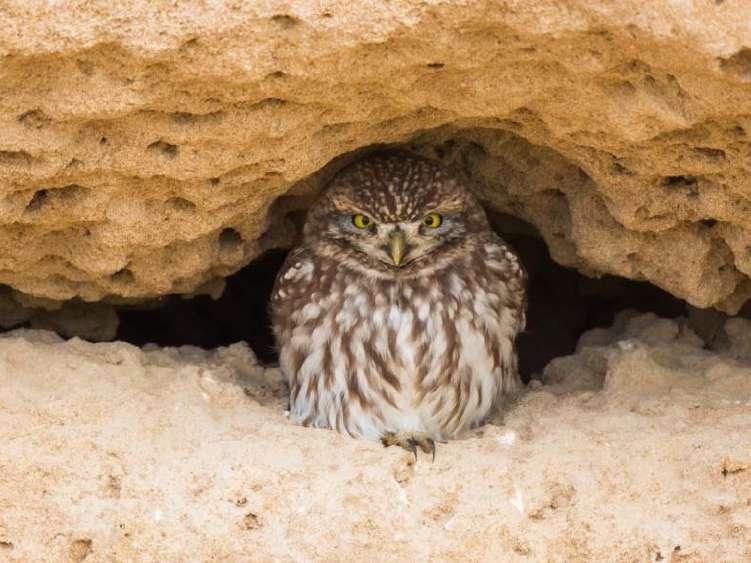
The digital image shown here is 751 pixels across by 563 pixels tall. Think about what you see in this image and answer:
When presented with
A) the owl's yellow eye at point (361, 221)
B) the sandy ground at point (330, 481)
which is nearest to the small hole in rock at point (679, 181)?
the sandy ground at point (330, 481)

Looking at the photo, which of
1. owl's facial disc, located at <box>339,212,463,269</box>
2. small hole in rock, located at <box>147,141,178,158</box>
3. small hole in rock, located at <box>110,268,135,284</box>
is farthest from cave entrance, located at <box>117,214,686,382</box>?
small hole in rock, located at <box>147,141,178,158</box>

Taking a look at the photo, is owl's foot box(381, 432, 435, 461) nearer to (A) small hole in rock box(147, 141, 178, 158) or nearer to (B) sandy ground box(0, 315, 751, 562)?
(B) sandy ground box(0, 315, 751, 562)

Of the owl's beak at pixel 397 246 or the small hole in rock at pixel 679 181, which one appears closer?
the small hole in rock at pixel 679 181

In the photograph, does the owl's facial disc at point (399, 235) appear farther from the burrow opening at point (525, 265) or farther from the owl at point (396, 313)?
the burrow opening at point (525, 265)

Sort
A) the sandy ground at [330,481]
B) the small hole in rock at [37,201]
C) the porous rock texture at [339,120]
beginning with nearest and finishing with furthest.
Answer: the porous rock texture at [339,120] → the sandy ground at [330,481] → the small hole in rock at [37,201]

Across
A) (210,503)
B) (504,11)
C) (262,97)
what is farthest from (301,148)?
(210,503)

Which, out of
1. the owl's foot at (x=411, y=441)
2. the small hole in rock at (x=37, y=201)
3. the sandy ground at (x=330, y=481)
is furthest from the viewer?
the owl's foot at (x=411, y=441)

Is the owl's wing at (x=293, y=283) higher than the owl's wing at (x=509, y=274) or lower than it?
lower

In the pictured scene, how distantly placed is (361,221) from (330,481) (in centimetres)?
108

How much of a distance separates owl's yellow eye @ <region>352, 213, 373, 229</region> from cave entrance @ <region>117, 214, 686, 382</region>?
1.09 m

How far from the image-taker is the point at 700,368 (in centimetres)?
428

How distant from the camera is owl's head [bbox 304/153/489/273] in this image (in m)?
4.29

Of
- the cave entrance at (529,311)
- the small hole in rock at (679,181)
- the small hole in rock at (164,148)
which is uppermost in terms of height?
the small hole in rock at (679,181)

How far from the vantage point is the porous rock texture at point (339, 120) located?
3121 millimetres
